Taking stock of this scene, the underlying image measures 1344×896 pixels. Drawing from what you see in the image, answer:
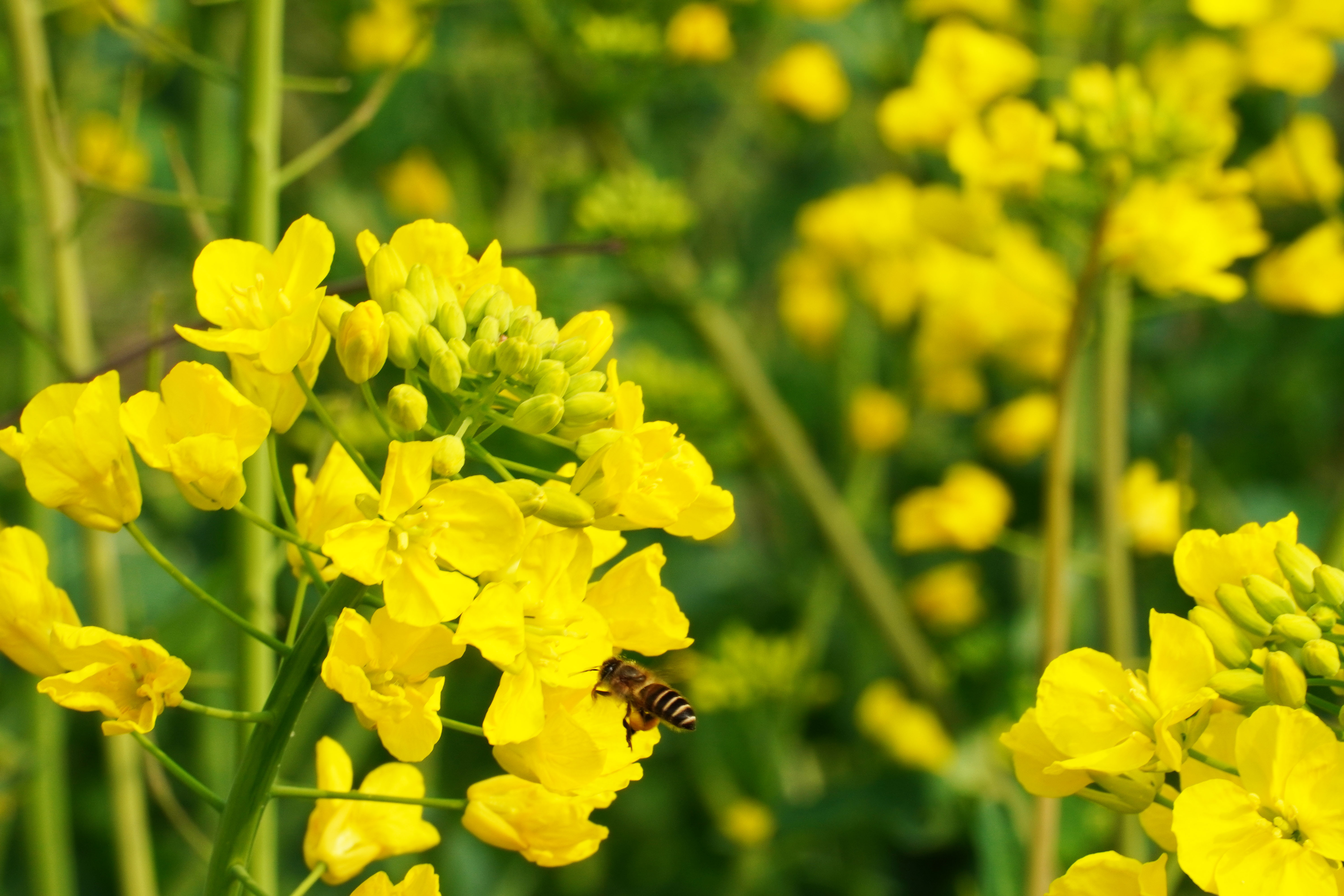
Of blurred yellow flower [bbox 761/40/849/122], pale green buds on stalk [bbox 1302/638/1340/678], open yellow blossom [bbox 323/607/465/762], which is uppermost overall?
blurred yellow flower [bbox 761/40/849/122]

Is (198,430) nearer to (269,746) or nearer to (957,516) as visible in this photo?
(269,746)

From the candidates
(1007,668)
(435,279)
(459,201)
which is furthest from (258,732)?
(459,201)

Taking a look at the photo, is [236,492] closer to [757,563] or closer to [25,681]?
[25,681]

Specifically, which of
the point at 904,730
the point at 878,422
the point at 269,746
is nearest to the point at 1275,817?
the point at 269,746

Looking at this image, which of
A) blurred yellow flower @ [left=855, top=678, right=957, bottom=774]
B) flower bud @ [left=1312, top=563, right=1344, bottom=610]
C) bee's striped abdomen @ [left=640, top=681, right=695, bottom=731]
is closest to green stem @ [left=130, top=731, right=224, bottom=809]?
bee's striped abdomen @ [left=640, top=681, right=695, bottom=731]

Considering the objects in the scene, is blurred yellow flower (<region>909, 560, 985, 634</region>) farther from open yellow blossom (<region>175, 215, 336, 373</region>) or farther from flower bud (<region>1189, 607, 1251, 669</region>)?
open yellow blossom (<region>175, 215, 336, 373</region>)
